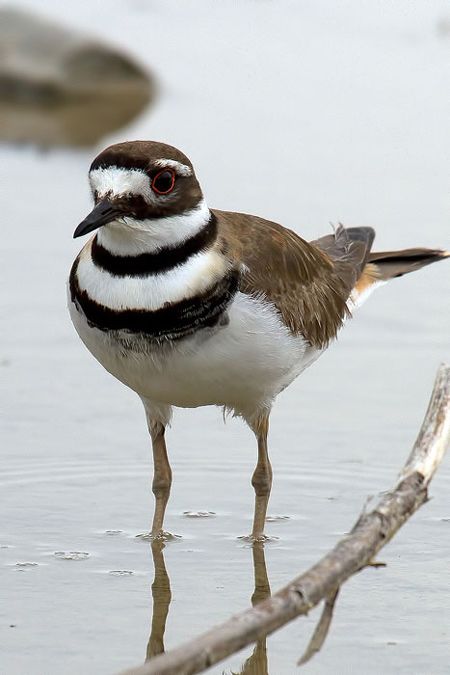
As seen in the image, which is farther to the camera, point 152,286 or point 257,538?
point 257,538

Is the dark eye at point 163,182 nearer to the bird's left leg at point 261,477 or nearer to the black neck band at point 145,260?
the black neck band at point 145,260

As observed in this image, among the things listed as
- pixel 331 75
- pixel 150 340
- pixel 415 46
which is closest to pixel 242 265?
pixel 150 340

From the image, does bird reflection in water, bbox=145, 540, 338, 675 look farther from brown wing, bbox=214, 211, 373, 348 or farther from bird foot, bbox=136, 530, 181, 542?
brown wing, bbox=214, 211, 373, 348

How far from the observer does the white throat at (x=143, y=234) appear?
553 cm

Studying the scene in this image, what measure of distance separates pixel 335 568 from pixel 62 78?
948cm

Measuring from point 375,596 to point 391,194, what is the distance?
195 inches

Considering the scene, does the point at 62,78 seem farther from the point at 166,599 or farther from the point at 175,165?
the point at 166,599

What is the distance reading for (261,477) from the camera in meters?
6.52

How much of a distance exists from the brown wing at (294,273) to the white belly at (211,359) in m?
0.12

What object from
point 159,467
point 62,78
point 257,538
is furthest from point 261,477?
point 62,78

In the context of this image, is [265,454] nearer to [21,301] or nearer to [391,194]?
[21,301]

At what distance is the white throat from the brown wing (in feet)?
1.01

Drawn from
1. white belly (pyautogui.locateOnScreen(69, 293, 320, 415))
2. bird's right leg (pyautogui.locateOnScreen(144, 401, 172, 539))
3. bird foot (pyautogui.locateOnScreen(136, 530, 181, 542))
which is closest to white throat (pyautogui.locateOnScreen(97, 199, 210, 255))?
white belly (pyautogui.locateOnScreen(69, 293, 320, 415))

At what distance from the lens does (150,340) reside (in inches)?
221
